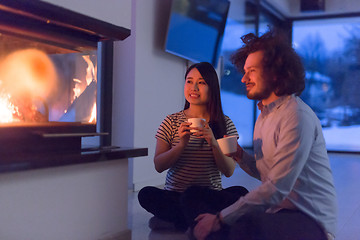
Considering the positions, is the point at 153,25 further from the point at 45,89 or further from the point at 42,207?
the point at 42,207

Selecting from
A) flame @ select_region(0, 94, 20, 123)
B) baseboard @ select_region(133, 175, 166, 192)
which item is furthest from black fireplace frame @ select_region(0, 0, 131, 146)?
baseboard @ select_region(133, 175, 166, 192)

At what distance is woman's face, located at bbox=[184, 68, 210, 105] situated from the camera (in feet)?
7.23

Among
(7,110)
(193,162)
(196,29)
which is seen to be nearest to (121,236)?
(193,162)

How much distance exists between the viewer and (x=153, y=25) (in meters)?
3.60

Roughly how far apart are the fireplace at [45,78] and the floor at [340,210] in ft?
2.20

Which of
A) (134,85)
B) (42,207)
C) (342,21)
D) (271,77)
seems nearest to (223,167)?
(271,77)

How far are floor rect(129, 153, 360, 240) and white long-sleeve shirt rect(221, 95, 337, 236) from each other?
2.82 feet

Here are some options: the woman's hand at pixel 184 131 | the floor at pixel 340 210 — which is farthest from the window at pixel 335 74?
the woman's hand at pixel 184 131

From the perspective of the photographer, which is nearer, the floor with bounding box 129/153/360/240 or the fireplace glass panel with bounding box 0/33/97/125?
the fireplace glass panel with bounding box 0/33/97/125

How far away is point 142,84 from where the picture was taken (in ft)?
11.4

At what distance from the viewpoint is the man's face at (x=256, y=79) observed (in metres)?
1.52

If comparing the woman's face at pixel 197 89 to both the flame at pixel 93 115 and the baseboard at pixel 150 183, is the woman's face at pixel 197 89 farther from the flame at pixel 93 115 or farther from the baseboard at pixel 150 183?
the baseboard at pixel 150 183

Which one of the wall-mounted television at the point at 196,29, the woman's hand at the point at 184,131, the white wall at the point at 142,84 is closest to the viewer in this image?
the woman's hand at the point at 184,131

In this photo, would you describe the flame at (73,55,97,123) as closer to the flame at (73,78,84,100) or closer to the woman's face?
the flame at (73,78,84,100)
